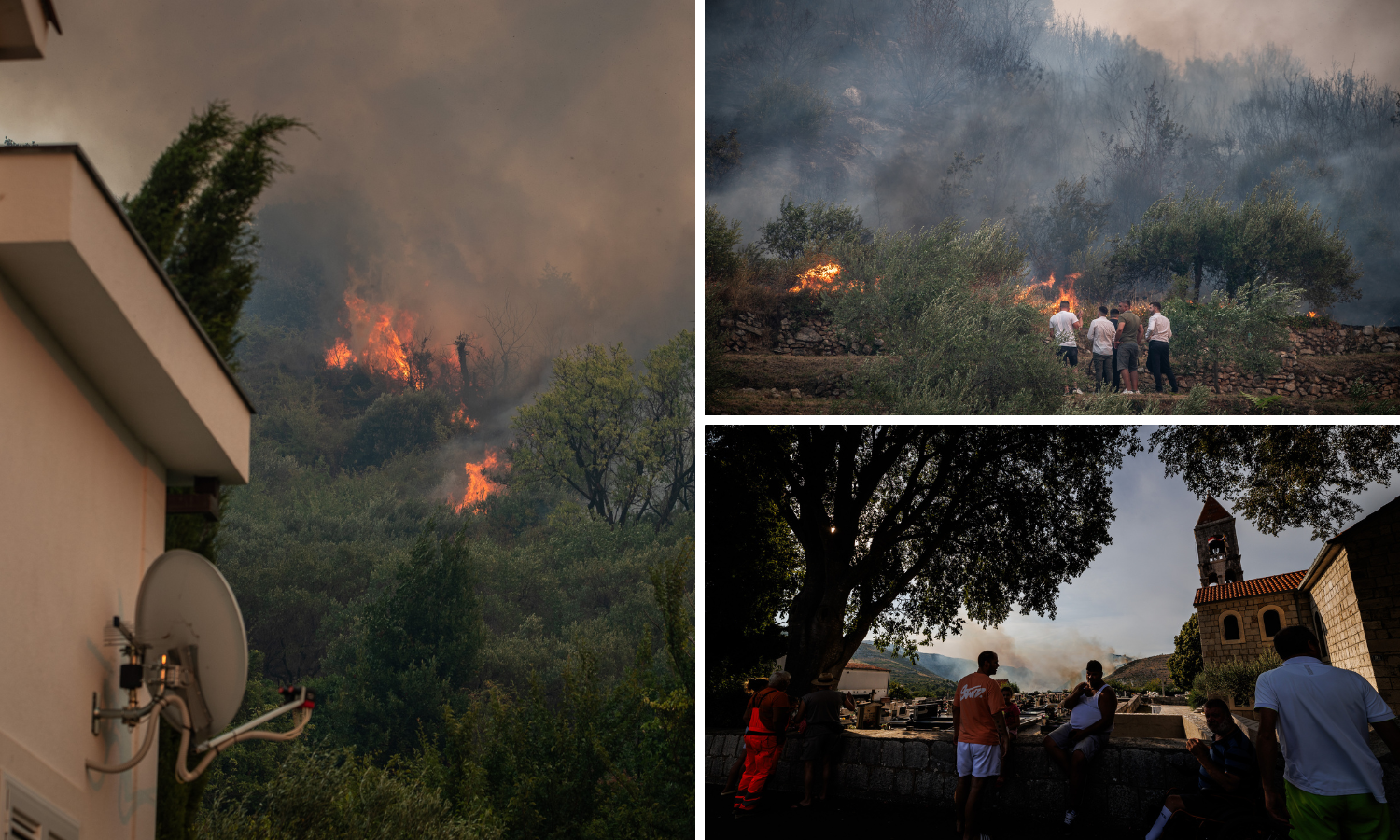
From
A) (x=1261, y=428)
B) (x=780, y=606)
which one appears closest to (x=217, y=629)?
(x=780, y=606)

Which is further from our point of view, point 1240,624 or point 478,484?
point 478,484

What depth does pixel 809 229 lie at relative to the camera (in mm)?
11211

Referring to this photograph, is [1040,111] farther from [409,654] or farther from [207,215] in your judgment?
[409,654]

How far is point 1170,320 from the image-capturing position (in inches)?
429

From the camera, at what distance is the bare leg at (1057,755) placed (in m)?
5.60

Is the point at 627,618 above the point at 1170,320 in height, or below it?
below

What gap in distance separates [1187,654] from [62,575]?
8.46 metres

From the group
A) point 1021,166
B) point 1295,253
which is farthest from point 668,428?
point 1295,253

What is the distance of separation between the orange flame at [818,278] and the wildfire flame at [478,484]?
15.0 metres

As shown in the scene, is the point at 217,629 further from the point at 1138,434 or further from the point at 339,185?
the point at 339,185

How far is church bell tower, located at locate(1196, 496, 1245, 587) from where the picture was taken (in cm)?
825

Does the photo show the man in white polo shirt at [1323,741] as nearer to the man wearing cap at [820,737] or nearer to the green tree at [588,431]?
the man wearing cap at [820,737]

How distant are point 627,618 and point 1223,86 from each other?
15353 mm

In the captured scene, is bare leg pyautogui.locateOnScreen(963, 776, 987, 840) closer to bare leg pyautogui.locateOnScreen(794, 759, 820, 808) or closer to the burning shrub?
bare leg pyautogui.locateOnScreen(794, 759, 820, 808)
